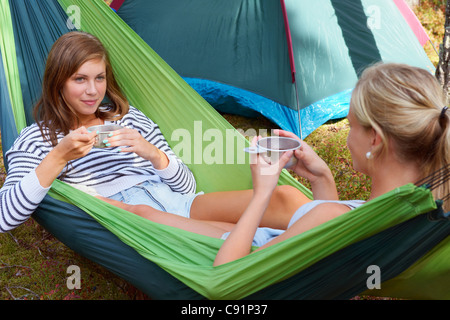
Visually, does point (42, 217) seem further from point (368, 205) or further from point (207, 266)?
point (368, 205)

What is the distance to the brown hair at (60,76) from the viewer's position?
167 centimetres

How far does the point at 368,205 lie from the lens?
1.04 m

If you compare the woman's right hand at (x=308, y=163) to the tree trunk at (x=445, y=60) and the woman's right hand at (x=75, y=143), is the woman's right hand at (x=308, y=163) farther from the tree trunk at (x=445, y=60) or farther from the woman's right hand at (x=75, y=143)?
the tree trunk at (x=445, y=60)

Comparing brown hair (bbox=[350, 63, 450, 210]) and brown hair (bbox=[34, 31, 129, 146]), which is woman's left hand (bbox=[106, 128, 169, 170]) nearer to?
brown hair (bbox=[34, 31, 129, 146])

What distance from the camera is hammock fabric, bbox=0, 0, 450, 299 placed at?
108 cm

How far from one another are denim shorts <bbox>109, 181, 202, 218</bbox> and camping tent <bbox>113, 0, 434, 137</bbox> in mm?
1320

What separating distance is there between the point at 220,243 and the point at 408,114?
0.55 metres

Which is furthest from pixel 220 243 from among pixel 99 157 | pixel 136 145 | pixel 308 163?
pixel 99 157

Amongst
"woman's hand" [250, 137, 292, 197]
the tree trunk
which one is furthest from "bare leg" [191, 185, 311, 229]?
the tree trunk

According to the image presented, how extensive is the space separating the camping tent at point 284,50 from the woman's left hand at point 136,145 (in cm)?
136

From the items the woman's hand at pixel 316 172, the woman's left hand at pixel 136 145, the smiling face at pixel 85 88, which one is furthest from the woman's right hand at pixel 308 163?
the smiling face at pixel 85 88

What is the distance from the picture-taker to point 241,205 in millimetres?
1666

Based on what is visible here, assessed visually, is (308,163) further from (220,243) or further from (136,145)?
(136,145)
